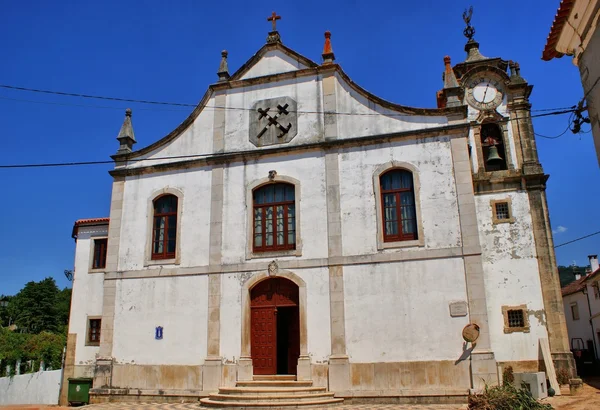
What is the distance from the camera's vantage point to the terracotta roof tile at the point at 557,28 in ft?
25.2

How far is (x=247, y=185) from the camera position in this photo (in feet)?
51.0

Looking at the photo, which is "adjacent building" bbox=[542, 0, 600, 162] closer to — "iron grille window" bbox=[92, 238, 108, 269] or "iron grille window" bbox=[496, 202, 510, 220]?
"iron grille window" bbox=[496, 202, 510, 220]

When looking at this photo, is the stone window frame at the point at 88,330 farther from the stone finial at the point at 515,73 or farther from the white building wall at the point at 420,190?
the stone finial at the point at 515,73

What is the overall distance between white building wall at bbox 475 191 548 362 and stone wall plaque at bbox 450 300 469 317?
389cm

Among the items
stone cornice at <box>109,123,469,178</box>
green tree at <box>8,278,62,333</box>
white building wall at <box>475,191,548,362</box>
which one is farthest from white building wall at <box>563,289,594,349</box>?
green tree at <box>8,278,62,333</box>

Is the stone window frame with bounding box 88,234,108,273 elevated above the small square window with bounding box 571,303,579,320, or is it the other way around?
the stone window frame with bounding box 88,234,108,273

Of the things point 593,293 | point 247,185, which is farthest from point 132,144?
point 593,293

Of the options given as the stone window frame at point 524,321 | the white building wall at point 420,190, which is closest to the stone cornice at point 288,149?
the white building wall at point 420,190

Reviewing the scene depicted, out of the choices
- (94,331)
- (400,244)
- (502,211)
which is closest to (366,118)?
(400,244)

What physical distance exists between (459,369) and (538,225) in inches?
267

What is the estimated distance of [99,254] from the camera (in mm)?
17594

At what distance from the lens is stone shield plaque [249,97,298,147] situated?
15.7 metres

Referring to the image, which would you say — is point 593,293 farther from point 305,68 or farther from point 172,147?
point 172,147

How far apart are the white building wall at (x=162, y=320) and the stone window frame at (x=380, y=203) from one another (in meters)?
5.25
